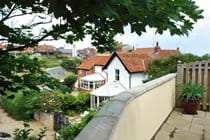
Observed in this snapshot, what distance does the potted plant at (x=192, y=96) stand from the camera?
285 inches

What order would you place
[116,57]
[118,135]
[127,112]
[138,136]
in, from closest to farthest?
[118,135] → [127,112] → [138,136] → [116,57]

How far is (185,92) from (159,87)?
189 cm

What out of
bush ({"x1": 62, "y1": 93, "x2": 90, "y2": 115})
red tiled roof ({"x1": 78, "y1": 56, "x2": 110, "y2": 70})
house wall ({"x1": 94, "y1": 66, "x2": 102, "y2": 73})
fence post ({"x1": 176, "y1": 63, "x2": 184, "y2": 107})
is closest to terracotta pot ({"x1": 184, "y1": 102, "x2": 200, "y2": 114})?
fence post ({"x1": 176, "y1": 63, "x2": 184, "y2": 107})

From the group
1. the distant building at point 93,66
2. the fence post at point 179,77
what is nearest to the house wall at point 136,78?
the distant building at point 93,66

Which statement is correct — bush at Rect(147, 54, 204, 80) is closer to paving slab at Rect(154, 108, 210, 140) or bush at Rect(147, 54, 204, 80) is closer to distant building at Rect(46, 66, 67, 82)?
distant building at Rect(46, 66, 67, 82)

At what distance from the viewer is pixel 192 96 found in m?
7.32

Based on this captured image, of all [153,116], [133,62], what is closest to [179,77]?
[153,116]

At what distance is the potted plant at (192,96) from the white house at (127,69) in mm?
22520

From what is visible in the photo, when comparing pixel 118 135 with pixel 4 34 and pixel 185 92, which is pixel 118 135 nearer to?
pixel 4 34

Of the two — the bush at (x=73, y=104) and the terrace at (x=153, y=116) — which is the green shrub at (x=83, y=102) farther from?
the terrace at (x=153, y=116)

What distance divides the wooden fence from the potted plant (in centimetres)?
32

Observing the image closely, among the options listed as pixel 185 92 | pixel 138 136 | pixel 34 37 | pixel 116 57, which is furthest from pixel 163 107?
pixel 116 57

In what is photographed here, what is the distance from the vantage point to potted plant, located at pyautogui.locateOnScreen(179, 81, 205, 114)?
7.25m

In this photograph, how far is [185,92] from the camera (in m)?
7.49
